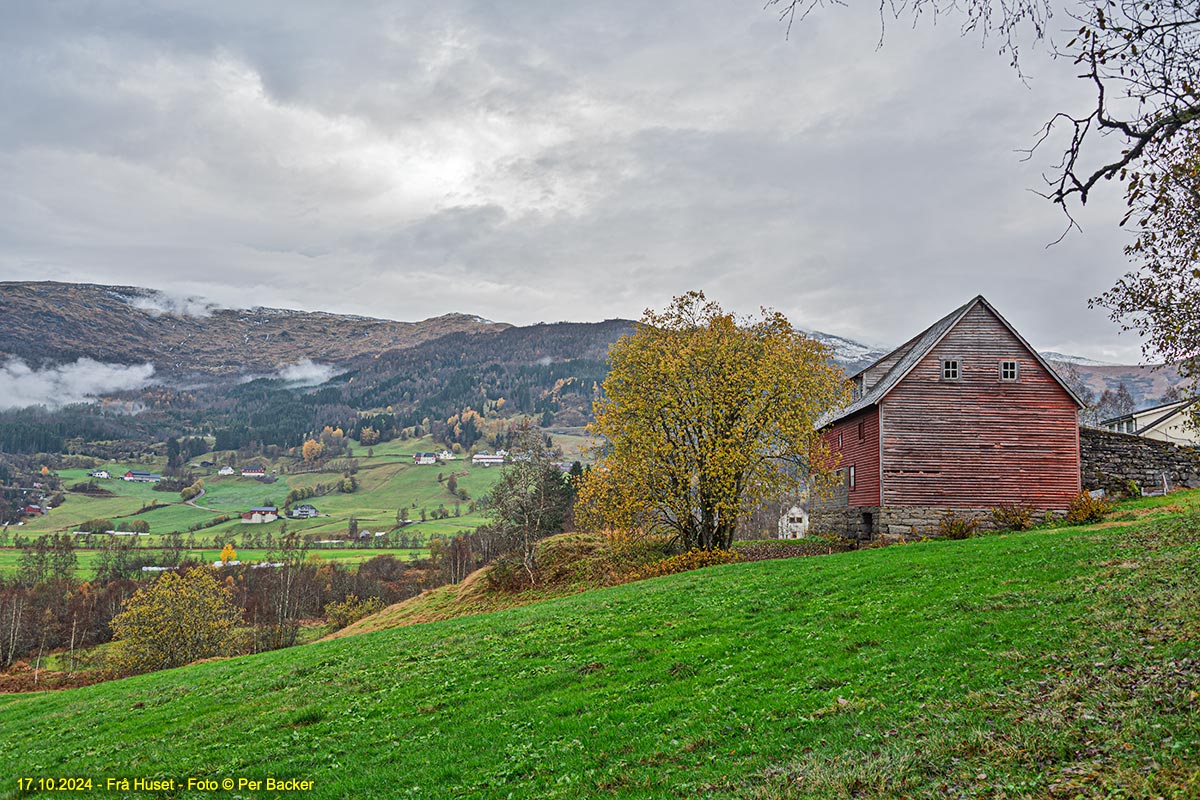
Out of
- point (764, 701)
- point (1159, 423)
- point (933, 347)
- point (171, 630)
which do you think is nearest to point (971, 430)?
point (933, 347)

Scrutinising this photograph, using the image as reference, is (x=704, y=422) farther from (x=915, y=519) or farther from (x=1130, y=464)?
(x=1130, y=464)

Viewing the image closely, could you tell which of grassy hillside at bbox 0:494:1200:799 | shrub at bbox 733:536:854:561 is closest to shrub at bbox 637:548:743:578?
shrub at bbox 733:536:854:561

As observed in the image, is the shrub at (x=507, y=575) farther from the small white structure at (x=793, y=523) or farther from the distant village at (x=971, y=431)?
the small white structure at (x=793, y=523)

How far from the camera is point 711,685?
1383 cm

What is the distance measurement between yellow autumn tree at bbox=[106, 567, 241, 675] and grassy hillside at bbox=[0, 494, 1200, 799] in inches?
2000

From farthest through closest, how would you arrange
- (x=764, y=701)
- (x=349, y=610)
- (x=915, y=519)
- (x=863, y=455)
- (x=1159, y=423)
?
(x=349, y=610), (x=1159, y=423), (x=863, y=455), (x=915, y=519), (x=764, y=701)

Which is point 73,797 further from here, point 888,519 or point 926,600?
point 888,519

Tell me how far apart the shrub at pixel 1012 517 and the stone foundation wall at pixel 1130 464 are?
9.18m

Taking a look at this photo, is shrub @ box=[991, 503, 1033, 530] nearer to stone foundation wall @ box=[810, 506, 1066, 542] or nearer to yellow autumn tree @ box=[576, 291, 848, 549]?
stone foundation wall @ box=[810, 506, 1066, 542]

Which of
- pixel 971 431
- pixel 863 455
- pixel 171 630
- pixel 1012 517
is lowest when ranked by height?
pixel 171 630

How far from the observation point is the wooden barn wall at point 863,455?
40453 millimetres

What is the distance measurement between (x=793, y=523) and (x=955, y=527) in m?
80.3

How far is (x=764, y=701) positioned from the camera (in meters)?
12.3

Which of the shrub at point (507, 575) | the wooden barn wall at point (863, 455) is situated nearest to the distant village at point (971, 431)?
the wooden barn wall at point (863, 455)
